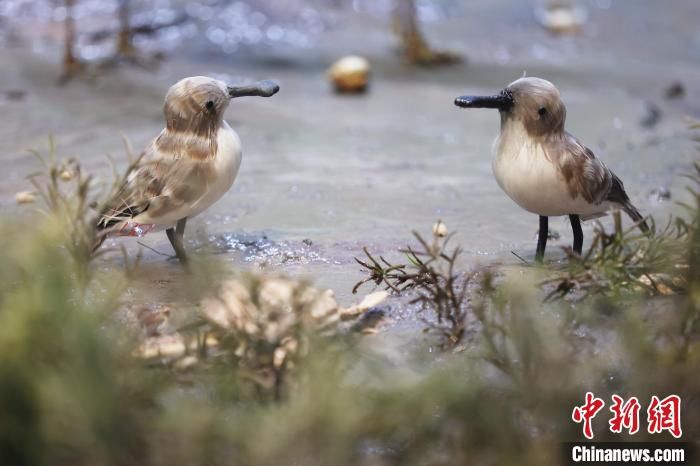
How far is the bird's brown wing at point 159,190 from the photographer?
9.38 ft

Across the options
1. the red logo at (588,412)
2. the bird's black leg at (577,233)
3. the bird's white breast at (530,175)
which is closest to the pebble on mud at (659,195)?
the bird's black leg at (577,233)

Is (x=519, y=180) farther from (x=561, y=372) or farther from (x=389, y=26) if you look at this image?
(x=389, y=26)

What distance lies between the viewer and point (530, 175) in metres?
2.73

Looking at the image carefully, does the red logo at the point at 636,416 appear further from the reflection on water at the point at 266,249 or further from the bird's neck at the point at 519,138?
the reflection on water at the point at 266,249

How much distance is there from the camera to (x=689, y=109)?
19.9ft

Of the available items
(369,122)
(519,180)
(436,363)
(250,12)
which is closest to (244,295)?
(436,363)

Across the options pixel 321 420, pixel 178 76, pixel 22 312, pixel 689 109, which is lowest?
pixel 689 109

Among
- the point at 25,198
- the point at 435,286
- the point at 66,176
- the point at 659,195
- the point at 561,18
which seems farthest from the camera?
the point at 561,18

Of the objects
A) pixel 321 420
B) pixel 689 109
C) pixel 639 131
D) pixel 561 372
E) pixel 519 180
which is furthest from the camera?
pixel 689 109

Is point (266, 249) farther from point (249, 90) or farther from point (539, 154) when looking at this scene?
point (539, 154)

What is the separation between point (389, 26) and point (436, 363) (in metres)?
6.41

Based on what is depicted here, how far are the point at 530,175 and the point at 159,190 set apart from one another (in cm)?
122

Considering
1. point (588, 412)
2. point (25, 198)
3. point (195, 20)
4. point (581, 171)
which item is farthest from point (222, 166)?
point (195, 20)

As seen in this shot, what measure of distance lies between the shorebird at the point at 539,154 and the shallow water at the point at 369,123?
16.4 inches
